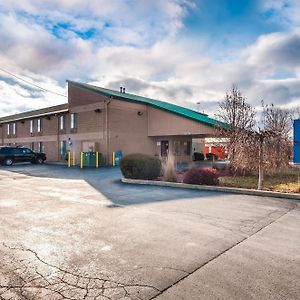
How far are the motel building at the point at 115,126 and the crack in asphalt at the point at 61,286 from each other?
2062 cm

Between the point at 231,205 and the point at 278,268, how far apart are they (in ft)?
14.7

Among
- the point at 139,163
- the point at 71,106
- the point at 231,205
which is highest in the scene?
the point at 71,106

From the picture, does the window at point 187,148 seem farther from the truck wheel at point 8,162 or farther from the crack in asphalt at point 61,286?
the crack in asphalt at point 61,286

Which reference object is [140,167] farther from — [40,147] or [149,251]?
[40,147]

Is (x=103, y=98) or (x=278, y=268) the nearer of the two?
(x=278, y=268)

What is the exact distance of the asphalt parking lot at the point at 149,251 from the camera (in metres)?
3.22

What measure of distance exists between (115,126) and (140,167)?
1295 centimetres

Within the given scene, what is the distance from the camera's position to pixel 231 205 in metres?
8.22

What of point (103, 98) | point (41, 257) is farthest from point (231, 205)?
point (103, 98)

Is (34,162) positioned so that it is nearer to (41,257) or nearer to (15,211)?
(15,211)

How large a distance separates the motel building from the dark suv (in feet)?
8.17

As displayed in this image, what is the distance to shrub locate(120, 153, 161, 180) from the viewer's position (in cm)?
1391

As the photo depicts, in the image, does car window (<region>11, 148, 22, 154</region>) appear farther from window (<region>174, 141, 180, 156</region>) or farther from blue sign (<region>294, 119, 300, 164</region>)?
blue sign (<region>294, 119, 300, 164</region>)

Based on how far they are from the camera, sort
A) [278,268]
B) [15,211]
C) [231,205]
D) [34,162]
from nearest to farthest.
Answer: [278,268]
[15,211]
[231,205]
[34,162]
